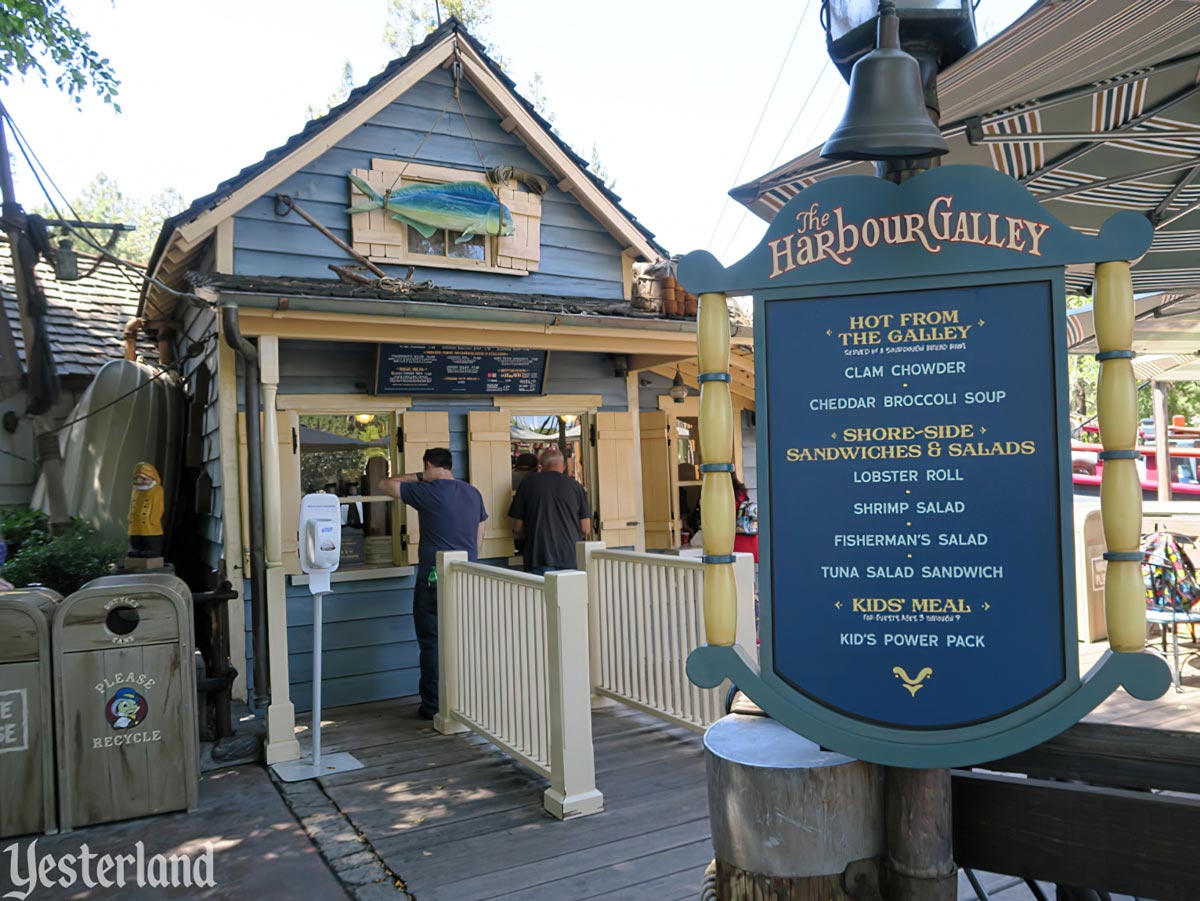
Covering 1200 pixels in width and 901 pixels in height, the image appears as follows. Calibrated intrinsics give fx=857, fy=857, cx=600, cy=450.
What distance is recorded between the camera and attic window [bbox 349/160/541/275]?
7141 millimetres

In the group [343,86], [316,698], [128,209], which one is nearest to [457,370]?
[316,698]

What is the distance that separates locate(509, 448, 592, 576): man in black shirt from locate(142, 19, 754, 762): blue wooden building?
0.60m

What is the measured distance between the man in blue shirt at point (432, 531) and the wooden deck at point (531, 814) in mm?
434

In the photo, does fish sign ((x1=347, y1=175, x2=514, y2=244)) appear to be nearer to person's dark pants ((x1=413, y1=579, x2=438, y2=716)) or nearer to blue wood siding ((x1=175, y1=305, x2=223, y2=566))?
blue wood siding ((x1=175, y1=305, x2=223, y2=566))

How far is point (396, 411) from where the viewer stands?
7.14m

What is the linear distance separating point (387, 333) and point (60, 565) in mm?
2890

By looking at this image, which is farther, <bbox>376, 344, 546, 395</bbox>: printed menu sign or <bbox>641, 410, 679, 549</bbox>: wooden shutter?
<bbox>641, 410, 679, 549</bbox>: wooden shutter

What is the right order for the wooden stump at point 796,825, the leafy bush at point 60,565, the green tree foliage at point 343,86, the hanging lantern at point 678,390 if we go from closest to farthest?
1. the wooden stump at point 796,825
2. the leafy bush at point 60,565
3. the hanging lantern at point 678,390
4. the green tree foliage at point 343,86

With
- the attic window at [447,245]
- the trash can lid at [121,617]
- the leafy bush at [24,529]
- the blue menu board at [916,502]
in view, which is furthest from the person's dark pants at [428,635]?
the blue menu board at [916,502]

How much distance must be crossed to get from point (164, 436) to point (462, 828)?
18.4ft

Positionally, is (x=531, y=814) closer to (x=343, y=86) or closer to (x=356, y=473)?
(x=356, y=473)

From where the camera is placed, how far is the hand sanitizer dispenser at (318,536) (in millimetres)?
5191

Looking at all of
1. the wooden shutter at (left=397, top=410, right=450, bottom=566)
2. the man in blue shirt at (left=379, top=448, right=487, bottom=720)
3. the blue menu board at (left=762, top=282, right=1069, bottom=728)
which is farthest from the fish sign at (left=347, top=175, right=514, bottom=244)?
the blue menu board at (left=762, top=282, right=1069, bottom=728)

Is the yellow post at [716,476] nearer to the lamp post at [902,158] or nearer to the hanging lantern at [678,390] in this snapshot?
the lamp post at [902,158]
